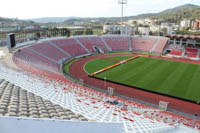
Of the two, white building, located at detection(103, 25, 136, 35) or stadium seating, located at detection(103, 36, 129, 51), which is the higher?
white building, located at detection(103, 25, 136, 35)

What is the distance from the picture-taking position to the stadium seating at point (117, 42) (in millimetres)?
56906

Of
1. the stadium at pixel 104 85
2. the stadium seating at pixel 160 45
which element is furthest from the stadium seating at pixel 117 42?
the stadium seating at pixel 160 45

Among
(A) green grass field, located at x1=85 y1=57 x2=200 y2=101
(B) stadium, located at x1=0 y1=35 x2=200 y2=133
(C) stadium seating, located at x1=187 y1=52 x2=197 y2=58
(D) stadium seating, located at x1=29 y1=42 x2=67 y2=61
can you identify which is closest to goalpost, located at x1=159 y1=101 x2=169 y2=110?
(B) stadium, located at x1=0 y1=35 x2=200 y2=133

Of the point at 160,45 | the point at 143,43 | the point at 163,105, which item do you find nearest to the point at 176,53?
the point at 160,45

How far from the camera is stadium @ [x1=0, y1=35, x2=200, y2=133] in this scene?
8.23 metres

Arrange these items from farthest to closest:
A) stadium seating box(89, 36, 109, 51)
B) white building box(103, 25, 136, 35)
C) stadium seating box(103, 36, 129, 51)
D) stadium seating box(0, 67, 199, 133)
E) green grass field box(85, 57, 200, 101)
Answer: white building box(103, 25, 136, 35) < stadium seating box(103, 36, 129, 51) < stadium seating box(89, 36, 109, 51) < green grass field box(85, 57, 200, 101) < stadium seating box(0, 67, 199, 133)

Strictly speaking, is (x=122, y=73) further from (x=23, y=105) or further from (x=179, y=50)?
(x=179, y=50)

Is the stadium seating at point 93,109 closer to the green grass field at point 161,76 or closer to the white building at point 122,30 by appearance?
the green grass field at point 161,76

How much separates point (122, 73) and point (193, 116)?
1560cm

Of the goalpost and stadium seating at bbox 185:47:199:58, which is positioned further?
stadium seating at bbox 185:47:199:58

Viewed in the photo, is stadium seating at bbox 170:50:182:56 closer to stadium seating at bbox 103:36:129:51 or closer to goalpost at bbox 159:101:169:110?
stadium seating at bbox 103:36:129:51

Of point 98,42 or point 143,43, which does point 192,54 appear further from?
point 98,42

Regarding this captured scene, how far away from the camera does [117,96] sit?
22.4 metres

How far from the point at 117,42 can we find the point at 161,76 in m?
31.8
